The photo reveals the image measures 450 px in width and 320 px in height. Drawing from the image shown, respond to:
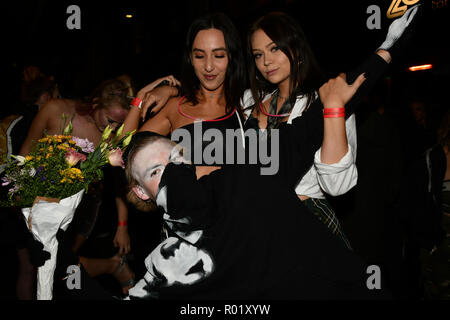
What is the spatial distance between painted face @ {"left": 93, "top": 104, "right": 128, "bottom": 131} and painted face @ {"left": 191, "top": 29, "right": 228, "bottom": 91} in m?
0.68

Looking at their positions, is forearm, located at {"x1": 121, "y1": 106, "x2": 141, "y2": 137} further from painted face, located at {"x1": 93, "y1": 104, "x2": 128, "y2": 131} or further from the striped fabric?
the striped fabric

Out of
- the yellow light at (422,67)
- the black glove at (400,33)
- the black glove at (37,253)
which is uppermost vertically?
the yellow light at (422,67)

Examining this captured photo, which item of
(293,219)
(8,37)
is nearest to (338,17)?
(293,219)

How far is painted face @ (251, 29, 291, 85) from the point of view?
2127 millimetres

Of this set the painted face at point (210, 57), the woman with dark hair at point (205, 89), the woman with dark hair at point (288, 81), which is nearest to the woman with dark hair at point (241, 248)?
the woman with dark hair at point (288, 81)

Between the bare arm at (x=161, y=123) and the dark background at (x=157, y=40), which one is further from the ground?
the dark background at (x=157, y=40)

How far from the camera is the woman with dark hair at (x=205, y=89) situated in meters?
2.26

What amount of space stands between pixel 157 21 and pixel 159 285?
1003 centimetres

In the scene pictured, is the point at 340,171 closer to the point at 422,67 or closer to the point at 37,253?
the point at 37,253

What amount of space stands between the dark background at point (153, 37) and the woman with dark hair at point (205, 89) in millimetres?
2223

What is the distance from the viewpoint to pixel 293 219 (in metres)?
1.39

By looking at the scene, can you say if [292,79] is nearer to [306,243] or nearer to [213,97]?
[213,97]

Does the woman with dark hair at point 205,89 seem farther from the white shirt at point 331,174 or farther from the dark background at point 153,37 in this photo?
the dark background at point 153,37

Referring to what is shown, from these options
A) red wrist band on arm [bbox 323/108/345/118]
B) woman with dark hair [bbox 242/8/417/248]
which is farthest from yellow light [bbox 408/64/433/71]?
red wrist band on arm [bbox 323/108/345/118]
